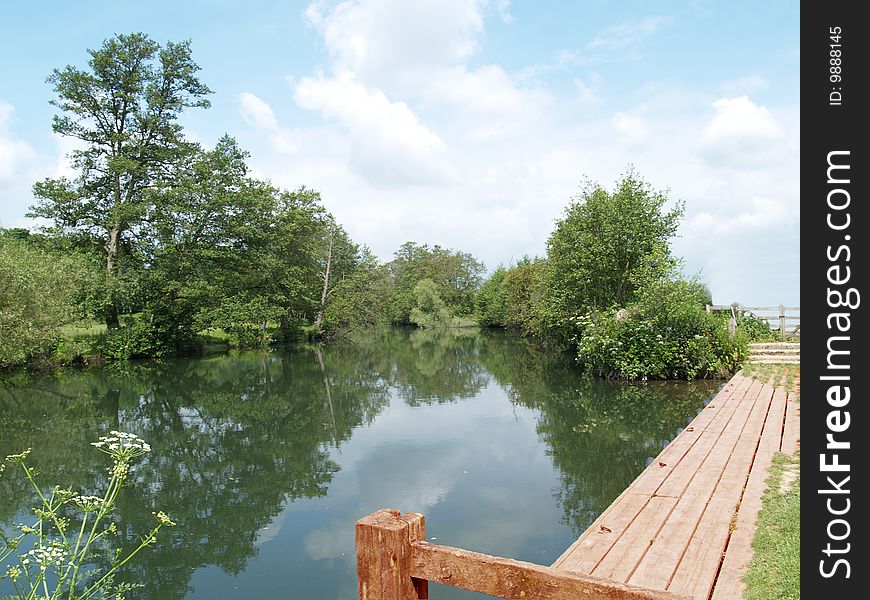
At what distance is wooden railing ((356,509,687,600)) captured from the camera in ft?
6.34

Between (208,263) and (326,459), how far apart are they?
21329mm

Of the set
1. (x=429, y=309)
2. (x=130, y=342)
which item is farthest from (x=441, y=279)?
(x=130, y=342)

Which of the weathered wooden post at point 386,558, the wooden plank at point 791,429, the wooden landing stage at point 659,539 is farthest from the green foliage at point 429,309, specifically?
the weathered wooden post at point 386,558

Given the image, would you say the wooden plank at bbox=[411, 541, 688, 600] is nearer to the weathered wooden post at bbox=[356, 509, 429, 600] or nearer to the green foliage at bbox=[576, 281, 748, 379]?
the weathered wooden post at bbox=[356, 509, 429, 600]

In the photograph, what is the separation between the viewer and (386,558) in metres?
2.14

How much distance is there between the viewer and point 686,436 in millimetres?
7863

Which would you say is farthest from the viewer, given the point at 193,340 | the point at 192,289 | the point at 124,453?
the point at 193,340

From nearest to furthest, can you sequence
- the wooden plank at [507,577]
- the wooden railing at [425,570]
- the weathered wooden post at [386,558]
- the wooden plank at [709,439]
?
the wooden plank at [507,577] → the wooden railing at [425,570] → the weathered wooden post at [386,558] → the wooden plank at [709,439]

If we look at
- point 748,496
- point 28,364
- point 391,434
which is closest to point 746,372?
point 391,434

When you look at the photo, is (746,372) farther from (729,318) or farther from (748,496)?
(748,496)

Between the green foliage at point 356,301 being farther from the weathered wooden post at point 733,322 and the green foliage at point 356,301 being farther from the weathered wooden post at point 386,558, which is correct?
the weathered wooden post at point 386,558

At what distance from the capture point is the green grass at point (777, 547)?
3.36 metres

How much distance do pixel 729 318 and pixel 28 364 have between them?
25268 mm

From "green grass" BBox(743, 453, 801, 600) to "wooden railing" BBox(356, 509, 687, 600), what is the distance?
2.01 m
